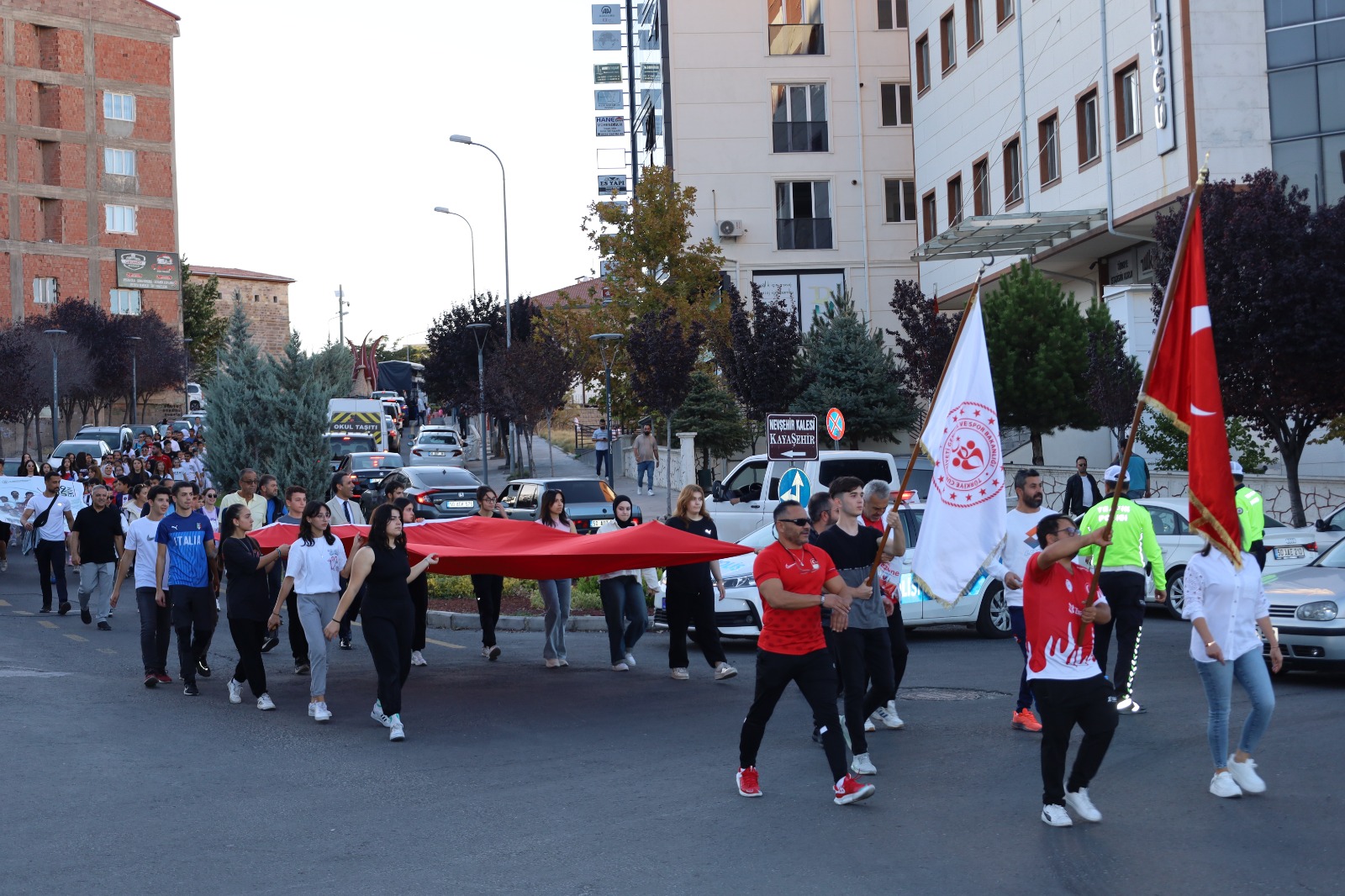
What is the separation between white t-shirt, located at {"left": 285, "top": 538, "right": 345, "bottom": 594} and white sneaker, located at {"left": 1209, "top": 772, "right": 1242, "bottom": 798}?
6.84 meters

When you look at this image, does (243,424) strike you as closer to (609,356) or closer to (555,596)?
(555,596)

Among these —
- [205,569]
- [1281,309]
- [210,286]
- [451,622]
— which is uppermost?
[210,286]

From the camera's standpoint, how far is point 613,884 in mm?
6594

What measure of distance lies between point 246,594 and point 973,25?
30.9 m

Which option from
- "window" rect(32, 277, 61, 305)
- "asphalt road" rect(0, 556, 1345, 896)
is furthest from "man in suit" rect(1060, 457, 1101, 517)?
"window" rect(32, 277, 61, 305)

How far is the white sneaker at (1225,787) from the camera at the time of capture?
794cm

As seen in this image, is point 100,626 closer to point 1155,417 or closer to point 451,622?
point 451,622

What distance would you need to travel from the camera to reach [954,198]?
39.7m

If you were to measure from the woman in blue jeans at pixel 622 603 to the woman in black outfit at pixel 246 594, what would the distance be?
3.18 metres

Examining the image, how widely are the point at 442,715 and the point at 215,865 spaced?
448 cm

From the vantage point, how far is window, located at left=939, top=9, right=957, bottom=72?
39125 mm

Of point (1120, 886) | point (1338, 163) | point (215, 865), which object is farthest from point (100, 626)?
point (1338, 163)

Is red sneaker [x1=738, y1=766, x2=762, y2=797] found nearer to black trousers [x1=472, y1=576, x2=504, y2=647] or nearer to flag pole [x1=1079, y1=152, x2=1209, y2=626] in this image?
flag pole [x1=1079, y1=152, x2=1209, y2=626]

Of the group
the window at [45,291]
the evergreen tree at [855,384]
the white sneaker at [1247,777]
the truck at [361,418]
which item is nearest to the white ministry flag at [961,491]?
the white sneaker at [1247,777]
